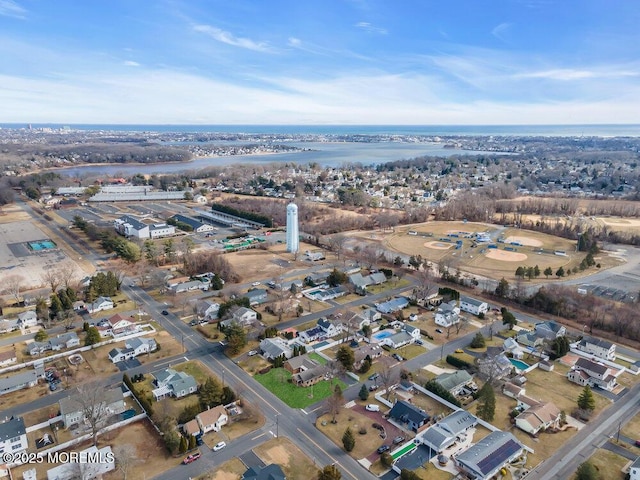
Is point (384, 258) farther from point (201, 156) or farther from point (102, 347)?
point (201, 156)

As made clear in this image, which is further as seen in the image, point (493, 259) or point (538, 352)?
point (493, 259)

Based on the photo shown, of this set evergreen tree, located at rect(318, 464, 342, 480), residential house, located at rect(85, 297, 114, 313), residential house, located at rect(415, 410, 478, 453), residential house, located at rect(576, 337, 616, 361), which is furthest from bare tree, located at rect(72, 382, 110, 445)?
residential house, located at rect(576, 337, 616, 361)

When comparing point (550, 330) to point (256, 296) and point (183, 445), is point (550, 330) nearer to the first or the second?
point (256, 296)

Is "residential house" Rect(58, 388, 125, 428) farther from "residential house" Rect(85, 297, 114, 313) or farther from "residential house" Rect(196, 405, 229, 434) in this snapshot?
"residential house" Rect(85, 297, 114, 313)

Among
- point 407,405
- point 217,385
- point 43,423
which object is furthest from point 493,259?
point 43,423

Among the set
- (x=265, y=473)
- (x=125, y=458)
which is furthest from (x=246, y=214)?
(x=265, y=473)

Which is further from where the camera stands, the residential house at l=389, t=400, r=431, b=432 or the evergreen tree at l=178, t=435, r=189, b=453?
the residential house at l=389, t=400, r=431, b=432
